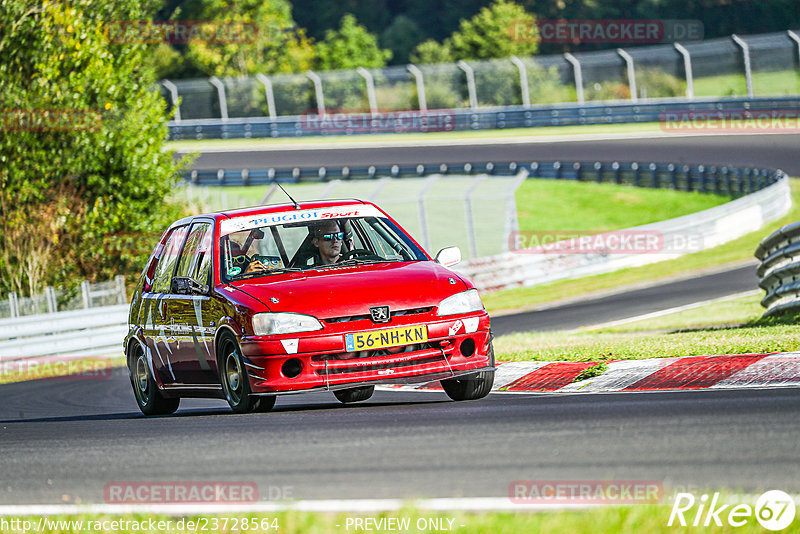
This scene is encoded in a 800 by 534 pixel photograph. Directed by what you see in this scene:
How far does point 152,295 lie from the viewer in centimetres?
1034

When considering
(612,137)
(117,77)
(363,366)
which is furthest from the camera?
(612,137)

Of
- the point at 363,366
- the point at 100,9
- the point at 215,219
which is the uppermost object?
the point at 100,9

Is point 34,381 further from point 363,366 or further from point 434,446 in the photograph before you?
point 434,446

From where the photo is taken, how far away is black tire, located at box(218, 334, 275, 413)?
8.48 m

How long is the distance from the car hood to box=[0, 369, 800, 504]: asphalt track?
0.71 meters

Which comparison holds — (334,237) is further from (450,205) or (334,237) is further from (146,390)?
(450,205)

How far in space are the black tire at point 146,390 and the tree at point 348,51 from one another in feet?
213

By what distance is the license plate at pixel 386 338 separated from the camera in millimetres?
8242

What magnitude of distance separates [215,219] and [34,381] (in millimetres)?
8075

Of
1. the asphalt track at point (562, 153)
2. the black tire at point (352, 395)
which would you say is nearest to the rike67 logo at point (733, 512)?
the black tire at point (352, 395)

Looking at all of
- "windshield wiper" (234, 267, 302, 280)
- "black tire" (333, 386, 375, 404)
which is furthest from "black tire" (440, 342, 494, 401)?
"windshield wiper" (234, 267, 302, 280)

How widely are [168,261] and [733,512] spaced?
269 inches

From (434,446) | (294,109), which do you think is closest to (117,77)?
(434,446)

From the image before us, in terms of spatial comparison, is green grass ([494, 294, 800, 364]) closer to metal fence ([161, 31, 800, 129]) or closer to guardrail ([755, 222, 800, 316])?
guardrail ([755, 222, 800, 316])
